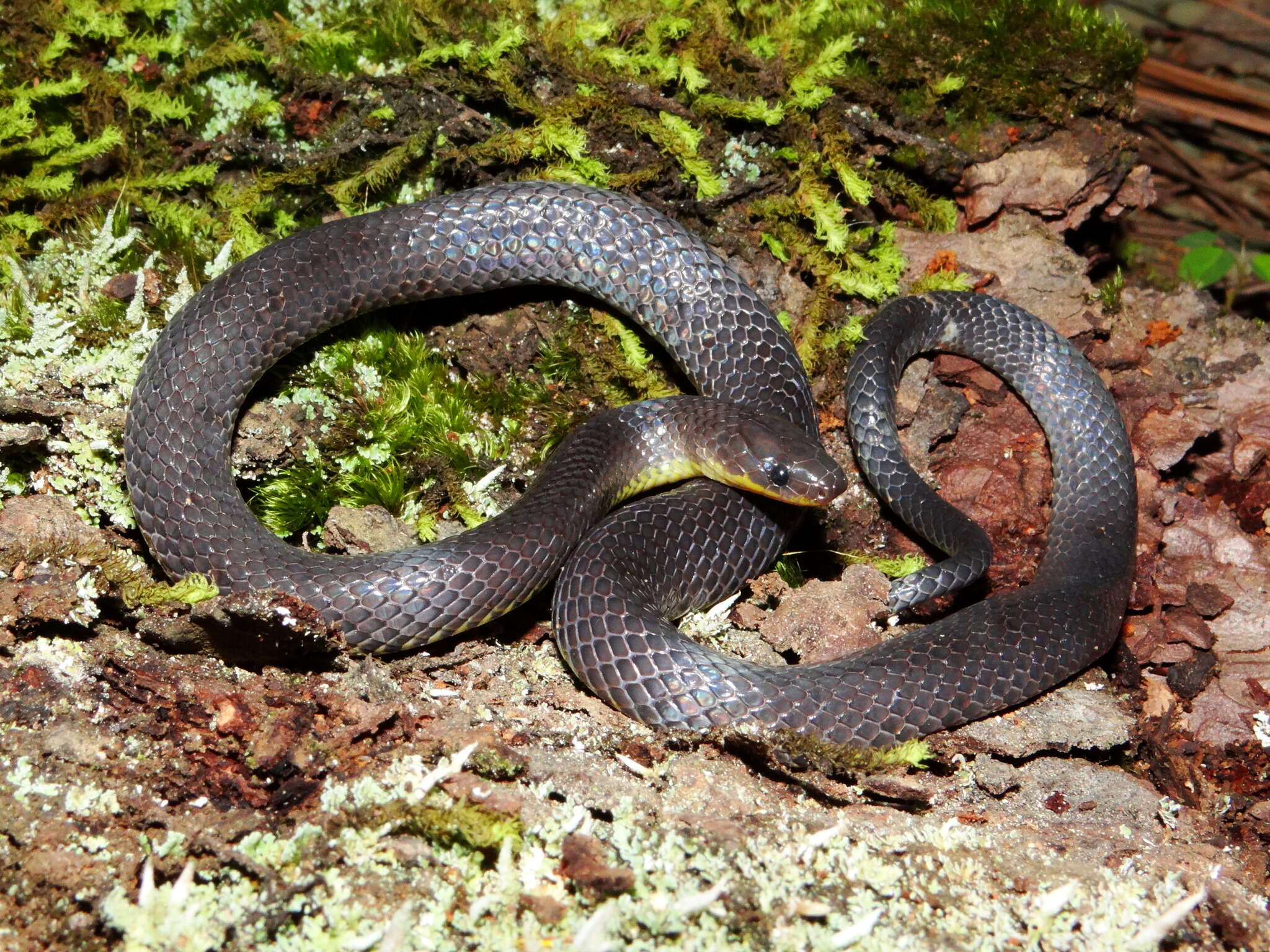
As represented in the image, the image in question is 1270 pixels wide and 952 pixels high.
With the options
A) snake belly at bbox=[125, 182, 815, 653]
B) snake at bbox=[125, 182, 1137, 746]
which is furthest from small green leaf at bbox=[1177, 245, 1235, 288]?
snake belly at bbox=[125, 182, 815, 653]

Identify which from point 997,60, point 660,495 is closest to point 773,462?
point 660,495

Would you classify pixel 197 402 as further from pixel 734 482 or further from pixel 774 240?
pixel 774 240

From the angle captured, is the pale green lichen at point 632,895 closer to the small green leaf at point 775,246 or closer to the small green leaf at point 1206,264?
the small green leaf at point 775,246

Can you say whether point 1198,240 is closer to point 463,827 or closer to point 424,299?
point 424,299

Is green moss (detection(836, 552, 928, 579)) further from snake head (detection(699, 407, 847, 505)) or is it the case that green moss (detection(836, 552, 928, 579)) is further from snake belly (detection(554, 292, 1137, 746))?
snake head (detection(699, 407, 847, 505))

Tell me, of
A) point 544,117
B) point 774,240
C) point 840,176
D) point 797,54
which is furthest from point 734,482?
point 797,54

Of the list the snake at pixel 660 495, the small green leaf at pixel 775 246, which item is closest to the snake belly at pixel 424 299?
the snake at pixel 660 495
